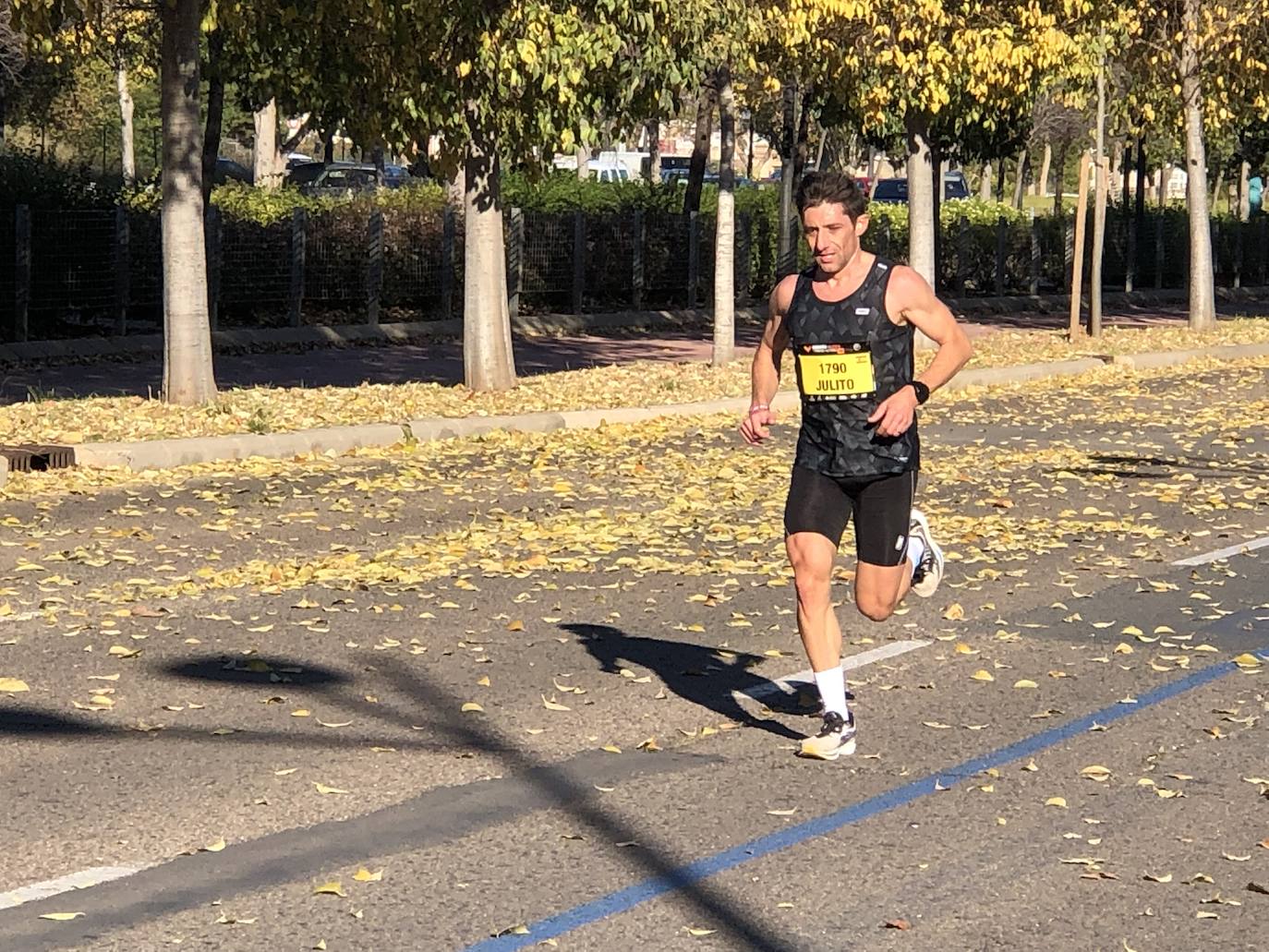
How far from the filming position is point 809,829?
250 inches

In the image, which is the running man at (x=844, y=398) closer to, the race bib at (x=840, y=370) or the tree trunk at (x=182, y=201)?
the race bib at (x=840, y=370)

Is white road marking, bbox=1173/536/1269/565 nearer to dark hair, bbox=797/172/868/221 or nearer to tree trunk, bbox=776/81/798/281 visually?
dark hair, bbox=797/172/868/221

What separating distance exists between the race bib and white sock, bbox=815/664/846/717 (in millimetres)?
896

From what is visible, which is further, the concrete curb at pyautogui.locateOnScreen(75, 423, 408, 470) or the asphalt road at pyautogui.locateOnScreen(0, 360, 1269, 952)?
the concrete curb at pyautogui.locateOnScreen(75, 423, 408, 470)

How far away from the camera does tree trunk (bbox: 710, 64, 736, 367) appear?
2312 centimetres

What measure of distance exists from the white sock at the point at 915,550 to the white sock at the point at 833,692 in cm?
58

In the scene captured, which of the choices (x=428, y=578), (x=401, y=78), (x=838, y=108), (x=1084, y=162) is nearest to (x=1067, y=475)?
(x=428, y=578)

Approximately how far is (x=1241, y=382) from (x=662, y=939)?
776 inches

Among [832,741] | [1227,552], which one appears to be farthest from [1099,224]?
[832,741]

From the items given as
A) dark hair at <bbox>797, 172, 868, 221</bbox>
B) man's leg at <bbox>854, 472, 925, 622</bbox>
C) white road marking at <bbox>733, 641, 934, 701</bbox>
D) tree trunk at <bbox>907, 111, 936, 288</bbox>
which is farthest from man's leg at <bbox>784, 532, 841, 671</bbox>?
tree trunk at <bbox>907, 111, 936, 288</bbox>

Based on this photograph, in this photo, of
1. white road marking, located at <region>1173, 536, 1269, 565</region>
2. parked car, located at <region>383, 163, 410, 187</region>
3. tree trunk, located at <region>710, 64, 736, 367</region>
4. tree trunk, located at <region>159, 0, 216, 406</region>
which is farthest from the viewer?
parked car, located at <region>383, 163, 410, 187</region>

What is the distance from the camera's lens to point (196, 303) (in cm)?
1714

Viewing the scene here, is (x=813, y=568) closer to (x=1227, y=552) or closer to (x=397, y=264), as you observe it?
(x=1227, y=552)

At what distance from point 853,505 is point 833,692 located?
628 millimetres
